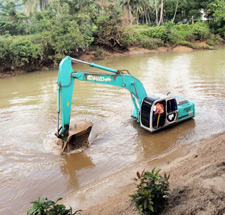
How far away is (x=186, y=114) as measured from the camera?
9.63m

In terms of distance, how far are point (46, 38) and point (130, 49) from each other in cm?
1327

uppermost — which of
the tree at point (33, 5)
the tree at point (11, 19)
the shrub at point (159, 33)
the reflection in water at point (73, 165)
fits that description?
the tree at point (33, 5)

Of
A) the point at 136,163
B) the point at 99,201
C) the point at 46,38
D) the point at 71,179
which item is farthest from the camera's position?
the point at 46,38

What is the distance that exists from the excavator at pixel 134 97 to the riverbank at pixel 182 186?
143cm

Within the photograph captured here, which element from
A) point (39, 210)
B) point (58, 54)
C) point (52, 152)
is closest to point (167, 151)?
point (52, 152)

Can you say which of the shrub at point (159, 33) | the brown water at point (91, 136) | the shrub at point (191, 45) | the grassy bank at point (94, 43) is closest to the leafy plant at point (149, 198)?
the brown water at point (91, 136)

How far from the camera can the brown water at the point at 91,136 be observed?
654 cm

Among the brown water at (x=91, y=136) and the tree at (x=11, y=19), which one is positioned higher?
the tree at (x=11, y=19)

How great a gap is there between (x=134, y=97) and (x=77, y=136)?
2983mm

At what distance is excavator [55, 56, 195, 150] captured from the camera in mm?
7297

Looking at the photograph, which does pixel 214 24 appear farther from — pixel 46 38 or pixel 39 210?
pixel 39 210

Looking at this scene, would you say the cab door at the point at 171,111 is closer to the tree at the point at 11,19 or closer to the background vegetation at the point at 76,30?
the background vegetation at the point at 76,30

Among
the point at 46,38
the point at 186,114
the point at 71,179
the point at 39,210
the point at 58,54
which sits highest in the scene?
the point at 46,38

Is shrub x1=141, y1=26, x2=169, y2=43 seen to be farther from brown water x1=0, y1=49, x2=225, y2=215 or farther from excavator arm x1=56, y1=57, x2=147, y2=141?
excavator arm x1=56, y1=57, x2=147, y2=141
